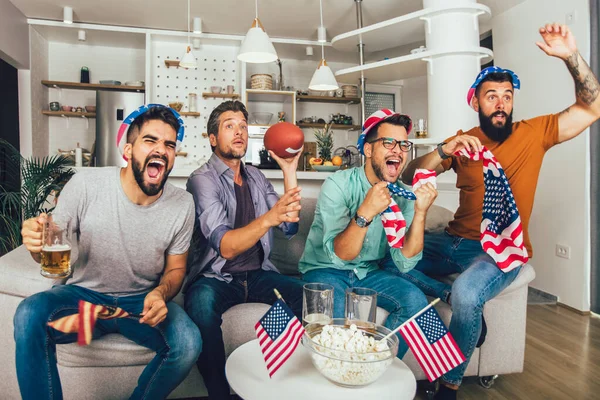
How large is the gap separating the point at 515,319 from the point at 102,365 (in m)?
1.88

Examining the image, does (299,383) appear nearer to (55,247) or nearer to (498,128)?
(55,247)

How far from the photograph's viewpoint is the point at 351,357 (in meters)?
1.19

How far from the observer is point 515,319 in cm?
213

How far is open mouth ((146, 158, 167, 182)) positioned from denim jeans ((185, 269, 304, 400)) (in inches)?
20.5

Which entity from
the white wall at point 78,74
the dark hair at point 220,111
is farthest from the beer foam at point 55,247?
the white wall at point 78,74

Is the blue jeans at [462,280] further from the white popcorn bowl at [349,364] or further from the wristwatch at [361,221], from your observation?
the white popcorn bowl at [349,364]

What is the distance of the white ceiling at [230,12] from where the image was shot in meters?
4.61

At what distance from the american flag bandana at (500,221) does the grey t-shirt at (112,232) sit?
54.6 inches

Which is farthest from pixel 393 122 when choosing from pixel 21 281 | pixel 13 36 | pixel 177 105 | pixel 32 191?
pixel 13 36

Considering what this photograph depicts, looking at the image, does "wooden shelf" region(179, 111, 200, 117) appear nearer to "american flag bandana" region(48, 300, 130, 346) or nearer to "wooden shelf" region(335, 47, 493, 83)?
"wooden shelf" region(335, 47, 493, 83)

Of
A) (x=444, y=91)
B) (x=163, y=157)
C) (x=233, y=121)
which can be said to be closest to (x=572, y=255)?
(x=444, y=91)

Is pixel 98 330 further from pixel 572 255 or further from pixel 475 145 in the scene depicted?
pixel 572 255

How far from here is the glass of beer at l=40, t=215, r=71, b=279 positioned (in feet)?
4.69

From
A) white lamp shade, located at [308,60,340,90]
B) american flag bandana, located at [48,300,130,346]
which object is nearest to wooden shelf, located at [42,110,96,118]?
white lamp shade, located at [308,60,340,90]
